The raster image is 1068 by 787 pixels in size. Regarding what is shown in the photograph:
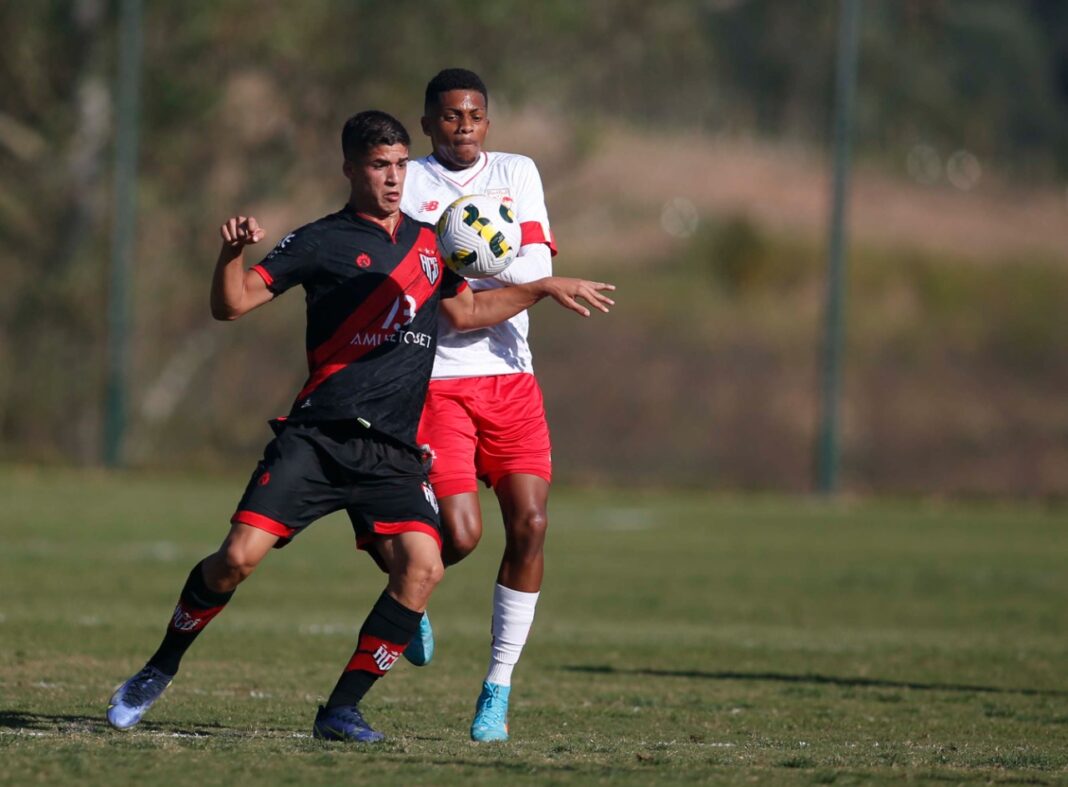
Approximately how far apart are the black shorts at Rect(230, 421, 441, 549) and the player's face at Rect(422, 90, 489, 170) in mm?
1360

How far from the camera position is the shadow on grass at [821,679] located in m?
8.92

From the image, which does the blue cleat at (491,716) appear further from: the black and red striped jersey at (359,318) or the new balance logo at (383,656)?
the black and red striped jersey at (359,318)

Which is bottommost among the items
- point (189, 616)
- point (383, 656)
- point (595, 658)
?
point (595, 658)

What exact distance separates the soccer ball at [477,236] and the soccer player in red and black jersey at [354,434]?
16 centimetres

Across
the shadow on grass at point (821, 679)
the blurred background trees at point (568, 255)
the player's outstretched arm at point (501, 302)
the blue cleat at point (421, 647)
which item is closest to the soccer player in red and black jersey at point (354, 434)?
the player's outstretched arm at point (501, 302)

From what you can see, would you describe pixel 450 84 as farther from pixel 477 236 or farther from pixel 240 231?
pixel 240 231

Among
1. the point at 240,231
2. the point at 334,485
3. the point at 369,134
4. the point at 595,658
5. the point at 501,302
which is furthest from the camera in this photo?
the point at 595,658

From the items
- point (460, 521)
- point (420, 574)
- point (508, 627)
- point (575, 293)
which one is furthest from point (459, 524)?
point (575, 293)

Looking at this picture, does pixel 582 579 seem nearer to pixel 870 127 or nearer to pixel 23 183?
pixel 23 183

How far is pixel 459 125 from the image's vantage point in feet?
23.6

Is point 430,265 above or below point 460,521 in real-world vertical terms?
above

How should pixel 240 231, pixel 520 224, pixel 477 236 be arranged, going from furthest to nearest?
pixel 520 224, pixel 477 236, pixel 240 231

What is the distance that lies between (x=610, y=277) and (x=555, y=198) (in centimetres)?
383

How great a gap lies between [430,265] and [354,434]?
2.39 feet
